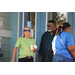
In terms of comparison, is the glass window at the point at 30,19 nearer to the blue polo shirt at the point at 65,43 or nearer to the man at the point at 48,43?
the man at the point at 48,43

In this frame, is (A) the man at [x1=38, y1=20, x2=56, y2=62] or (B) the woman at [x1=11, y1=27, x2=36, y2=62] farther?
(A) the man at [x1=38, y1=20, x2=56, y2=62]

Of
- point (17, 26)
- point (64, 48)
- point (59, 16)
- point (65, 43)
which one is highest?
point (59, 16)

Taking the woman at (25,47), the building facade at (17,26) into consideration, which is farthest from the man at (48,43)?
the building facade at (17,26)

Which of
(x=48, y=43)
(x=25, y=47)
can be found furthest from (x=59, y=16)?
(x=25, y=47)

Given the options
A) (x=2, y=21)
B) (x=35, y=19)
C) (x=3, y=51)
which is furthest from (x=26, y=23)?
(x=3, y=51)

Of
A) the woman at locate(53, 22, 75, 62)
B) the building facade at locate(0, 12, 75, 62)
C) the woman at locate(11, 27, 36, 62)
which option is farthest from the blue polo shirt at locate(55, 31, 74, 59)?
the building facade at locate(0, 12, 75, 62)

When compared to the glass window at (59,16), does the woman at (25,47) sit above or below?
below

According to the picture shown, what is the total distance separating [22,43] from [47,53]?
77cm

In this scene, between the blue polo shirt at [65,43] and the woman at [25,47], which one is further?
the woman at [25,47]

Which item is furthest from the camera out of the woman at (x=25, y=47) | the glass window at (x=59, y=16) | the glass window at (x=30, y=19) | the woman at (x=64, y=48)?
the glass window at (x=30, y=19)

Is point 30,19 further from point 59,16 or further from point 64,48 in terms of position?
point 64,48

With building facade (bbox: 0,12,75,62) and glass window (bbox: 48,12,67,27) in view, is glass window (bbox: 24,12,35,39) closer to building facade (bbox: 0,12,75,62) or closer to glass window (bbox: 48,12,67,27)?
building facade (bbox: 0,12,75,62)

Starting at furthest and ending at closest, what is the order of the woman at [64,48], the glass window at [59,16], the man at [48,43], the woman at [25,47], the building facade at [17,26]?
the building facade at [17,26] → the glass window at [59,16] → the man at [48,43] → the woman at [25,47] → the woman at [64,48]

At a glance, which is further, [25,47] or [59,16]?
[59,16]
